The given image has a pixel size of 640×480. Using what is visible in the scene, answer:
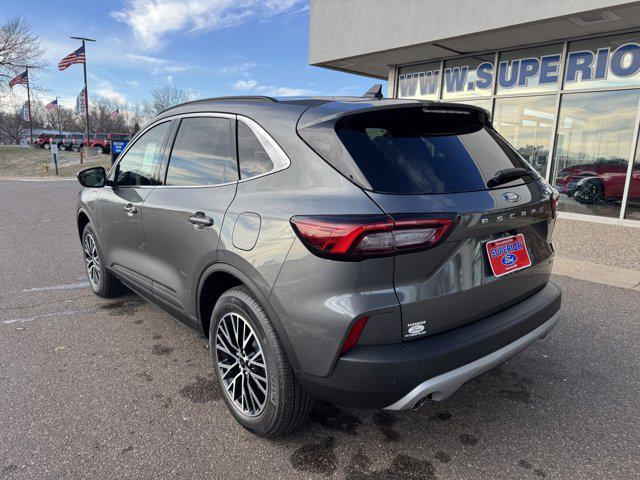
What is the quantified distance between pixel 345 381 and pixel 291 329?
0.33m

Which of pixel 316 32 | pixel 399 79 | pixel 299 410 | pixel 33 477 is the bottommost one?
pixel 33 477

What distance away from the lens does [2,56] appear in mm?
40812

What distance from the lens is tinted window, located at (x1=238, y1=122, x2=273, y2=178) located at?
2369mm

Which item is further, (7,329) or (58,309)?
(58,309)

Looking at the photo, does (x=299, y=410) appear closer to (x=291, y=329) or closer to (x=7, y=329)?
(x=291, y=329)

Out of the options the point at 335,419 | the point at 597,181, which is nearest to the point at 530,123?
the point at 597,181

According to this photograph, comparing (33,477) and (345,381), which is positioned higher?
(345,381)

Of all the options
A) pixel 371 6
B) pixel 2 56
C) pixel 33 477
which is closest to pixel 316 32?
pixel 371 6

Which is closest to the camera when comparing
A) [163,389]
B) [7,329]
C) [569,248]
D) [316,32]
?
[163,389]

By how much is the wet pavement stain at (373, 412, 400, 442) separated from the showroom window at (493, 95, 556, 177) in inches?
369

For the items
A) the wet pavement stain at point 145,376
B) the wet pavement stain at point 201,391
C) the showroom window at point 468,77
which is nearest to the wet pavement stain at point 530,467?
the wet pavement stain at point 201,391

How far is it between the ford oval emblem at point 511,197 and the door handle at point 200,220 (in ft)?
5.10

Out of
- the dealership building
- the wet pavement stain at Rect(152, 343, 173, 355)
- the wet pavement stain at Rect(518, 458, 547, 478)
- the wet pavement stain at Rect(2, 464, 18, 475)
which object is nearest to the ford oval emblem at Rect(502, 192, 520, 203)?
the wet pavement stain at Rect(518, 458, 547, 478)

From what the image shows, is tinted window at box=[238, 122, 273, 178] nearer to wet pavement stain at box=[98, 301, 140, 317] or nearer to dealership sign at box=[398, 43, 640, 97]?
wet pavement stain at box=[98, 301, 140, 317]
